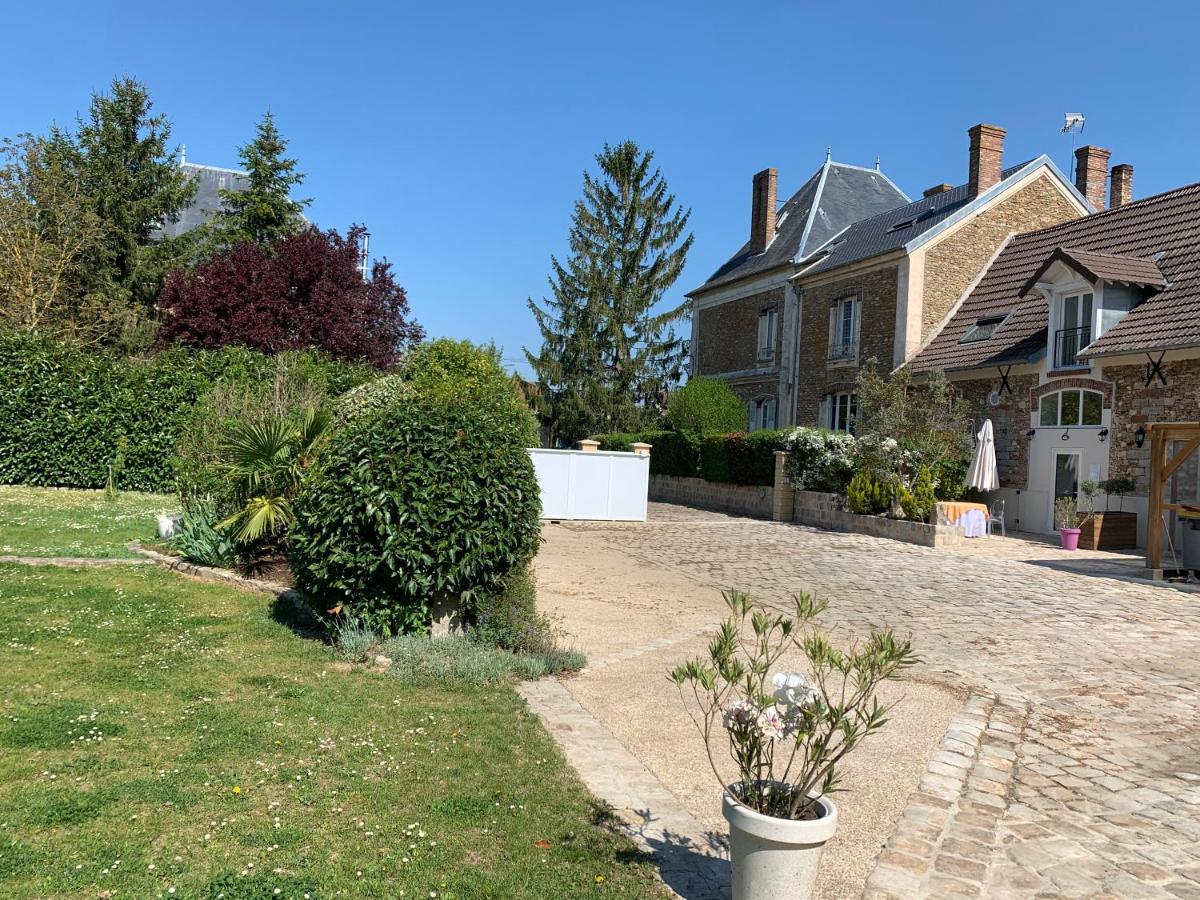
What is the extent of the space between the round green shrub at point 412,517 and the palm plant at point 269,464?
2.05 meters

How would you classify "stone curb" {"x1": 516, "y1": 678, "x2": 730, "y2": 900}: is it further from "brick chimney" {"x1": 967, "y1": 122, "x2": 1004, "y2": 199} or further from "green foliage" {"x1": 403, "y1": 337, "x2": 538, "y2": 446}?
"brick chimney" {"x1": 967, "y1": 122, "x2": 1004, "y2": 199}

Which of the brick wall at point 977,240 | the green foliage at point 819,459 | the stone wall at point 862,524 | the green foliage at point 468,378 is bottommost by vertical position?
the stone wall at point 862,524

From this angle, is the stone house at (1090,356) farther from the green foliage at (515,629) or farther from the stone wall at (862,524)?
the green foliage at (515,629)

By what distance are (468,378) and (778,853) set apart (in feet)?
48.9

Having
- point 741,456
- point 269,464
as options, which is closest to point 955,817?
point 269,464

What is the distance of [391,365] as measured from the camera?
25.8m

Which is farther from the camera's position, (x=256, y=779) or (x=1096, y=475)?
(x=1096, y=475)

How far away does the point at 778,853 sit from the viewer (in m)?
2.84

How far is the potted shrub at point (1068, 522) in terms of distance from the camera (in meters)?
15.9

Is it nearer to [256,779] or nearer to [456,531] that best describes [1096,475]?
[456,531]

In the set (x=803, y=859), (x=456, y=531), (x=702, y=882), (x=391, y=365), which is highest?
(x=391, y=365)

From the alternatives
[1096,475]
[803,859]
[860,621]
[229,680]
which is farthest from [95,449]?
[1096,475]

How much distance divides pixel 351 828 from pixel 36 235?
2581 centimetres

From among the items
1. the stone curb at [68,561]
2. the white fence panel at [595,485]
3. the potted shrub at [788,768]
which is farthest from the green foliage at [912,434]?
the potted shrub at [788,768]
